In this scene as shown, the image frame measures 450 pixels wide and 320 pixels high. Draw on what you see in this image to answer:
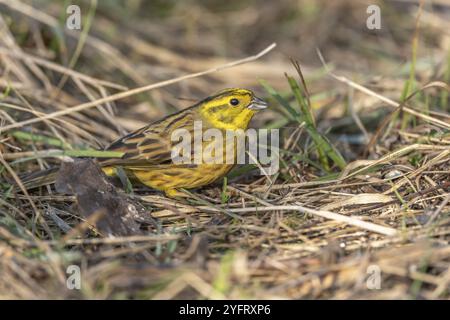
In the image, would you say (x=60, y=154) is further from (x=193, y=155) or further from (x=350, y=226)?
(x=350, y=226)

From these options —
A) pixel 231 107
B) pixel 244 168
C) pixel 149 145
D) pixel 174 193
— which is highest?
pixel 231 107

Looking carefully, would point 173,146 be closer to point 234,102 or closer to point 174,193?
point 174,193

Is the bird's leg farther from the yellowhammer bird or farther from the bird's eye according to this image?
the bird's eye

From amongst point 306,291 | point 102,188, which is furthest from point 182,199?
point 306,291

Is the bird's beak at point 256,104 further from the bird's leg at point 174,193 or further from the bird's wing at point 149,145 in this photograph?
the bird's leg at point 174,193

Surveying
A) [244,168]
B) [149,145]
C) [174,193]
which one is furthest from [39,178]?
[244,168]

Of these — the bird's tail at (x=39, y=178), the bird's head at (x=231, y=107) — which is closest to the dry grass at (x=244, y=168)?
the bird's tail at (x=39, y=178)

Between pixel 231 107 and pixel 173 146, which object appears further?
pixel 231 107
